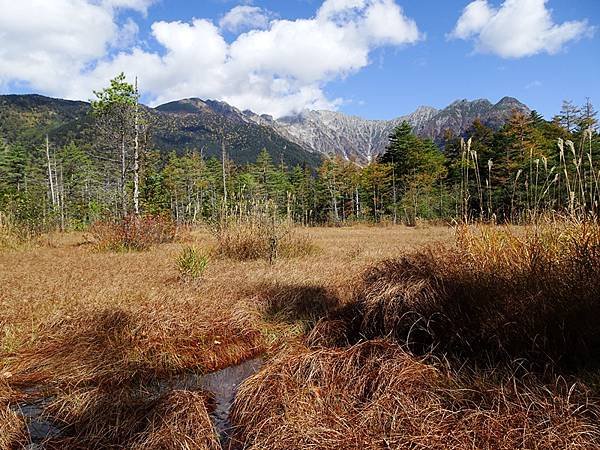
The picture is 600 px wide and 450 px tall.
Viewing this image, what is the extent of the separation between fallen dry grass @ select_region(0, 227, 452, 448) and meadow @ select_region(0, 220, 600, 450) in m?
0.02

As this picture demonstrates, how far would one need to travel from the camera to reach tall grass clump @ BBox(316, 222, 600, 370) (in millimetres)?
2623

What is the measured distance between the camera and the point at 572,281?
276 centimetres

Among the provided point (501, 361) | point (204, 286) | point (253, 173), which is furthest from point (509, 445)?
point (253, 173)

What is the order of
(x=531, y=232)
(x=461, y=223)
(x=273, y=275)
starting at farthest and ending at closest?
(x=273, y=275) < (x=461, y=223) < (x=531, y=232)

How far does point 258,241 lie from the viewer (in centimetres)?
793

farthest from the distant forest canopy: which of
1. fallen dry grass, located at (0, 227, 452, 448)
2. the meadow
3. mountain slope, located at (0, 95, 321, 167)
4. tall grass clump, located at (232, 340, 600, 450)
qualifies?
mountain slope, located at (0, 95, 321, 167)

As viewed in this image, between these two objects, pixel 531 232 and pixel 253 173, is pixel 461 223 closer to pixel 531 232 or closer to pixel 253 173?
pixel 531 232

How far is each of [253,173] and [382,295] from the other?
40.6 metres

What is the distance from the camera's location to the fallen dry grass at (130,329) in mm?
2578

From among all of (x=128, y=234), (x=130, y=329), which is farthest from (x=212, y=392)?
(x=128, y=234)

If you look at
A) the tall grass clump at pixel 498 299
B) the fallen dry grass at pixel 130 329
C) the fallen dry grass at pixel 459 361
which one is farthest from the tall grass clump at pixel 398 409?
the fallen dry grass at pixel 130 329

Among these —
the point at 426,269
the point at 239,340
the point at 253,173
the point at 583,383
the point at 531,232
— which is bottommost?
the point at 239,340

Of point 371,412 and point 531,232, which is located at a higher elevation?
point 531,232

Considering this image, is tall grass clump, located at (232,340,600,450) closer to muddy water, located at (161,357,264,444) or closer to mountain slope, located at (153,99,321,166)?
muddy water, located at (161,357,264,444)
